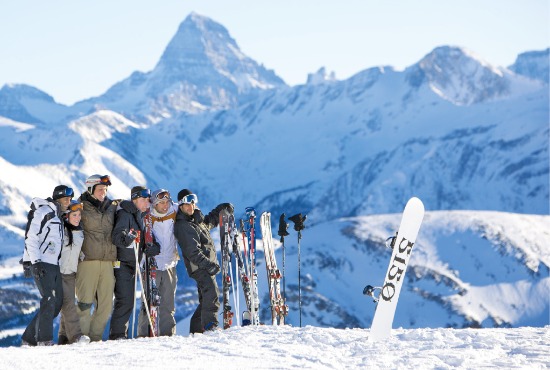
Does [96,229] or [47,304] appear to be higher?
[96,229]

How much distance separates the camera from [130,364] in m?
11.1

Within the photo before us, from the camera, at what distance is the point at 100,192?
575 inches

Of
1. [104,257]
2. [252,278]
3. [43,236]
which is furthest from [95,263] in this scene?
[252,278]

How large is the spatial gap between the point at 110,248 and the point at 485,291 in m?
142

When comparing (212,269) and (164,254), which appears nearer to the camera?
(212,269)

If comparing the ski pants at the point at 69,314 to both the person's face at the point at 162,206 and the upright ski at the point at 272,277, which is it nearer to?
the person's face at the point at 162,206

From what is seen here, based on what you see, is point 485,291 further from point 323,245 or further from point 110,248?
point 110,248

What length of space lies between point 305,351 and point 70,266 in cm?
431

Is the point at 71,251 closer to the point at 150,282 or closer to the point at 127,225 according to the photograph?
the point at 127,225

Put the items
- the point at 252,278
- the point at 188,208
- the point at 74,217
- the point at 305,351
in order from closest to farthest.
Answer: the point at 305,351 → the point at 74,217 → the point at 188,208 → the point at 252,278

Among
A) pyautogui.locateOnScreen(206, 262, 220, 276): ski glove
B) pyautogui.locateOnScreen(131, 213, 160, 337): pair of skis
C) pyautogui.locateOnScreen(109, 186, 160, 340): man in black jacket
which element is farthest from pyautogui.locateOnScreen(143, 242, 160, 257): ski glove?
pyautogui.locateOnScreen(206, 262, 220, 276): ski glove

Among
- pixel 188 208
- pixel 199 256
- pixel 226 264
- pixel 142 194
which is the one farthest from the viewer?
pixel 226 264

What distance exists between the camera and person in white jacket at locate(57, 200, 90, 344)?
46.7ft

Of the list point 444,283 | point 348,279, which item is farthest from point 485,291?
point 348,279
